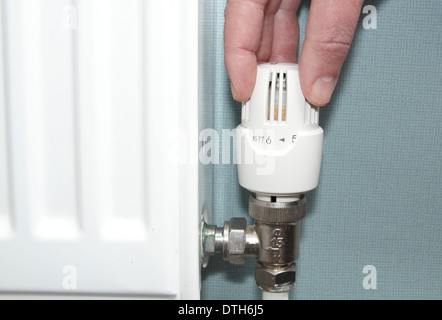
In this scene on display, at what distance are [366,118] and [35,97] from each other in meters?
0.32

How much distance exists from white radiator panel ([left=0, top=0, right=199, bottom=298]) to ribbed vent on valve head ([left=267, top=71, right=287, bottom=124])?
0.21 feet

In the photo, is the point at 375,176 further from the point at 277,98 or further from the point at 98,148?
the point at 98,148

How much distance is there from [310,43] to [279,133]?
3.0 inches

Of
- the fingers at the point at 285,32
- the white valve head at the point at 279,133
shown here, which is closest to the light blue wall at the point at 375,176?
the fingers at the point at 285,32

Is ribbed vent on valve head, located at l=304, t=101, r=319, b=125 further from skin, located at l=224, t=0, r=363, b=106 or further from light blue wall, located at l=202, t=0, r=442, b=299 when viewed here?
light blue wall, located at l=202, t=0, r=442, b=299

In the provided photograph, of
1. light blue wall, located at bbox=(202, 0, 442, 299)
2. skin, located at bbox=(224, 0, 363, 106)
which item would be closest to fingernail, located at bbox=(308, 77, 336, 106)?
skin, located at bbox=(224, 0, 363, 106)

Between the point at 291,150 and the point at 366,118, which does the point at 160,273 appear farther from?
the point at 366,118

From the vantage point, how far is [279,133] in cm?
41

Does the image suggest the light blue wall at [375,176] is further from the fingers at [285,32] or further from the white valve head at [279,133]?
the white valve head at [279,133]

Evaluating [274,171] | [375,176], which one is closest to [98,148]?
[274,171]

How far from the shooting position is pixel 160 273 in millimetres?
405

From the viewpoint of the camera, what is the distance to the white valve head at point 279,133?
41 centimetres
